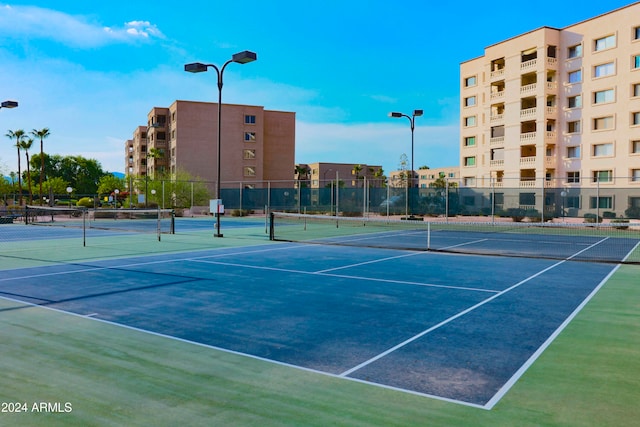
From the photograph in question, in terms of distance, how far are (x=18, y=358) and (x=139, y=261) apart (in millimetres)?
9057

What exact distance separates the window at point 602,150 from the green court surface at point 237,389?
47.4 m

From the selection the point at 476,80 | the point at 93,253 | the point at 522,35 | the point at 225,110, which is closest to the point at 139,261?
the point at 93,253

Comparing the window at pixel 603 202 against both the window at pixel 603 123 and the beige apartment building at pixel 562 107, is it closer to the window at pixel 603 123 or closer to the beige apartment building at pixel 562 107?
the beige apartment building at pixel 562 107

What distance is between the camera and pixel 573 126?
5212 cm

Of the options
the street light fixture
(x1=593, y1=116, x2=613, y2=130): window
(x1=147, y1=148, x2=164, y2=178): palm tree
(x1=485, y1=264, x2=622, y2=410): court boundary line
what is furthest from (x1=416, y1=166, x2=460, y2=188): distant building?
(x1=485, y1=264, x2=622, y2=410): court boundary line

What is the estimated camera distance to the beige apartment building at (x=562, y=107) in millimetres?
46688

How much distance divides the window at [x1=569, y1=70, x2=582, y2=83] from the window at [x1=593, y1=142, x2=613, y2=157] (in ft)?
22.3

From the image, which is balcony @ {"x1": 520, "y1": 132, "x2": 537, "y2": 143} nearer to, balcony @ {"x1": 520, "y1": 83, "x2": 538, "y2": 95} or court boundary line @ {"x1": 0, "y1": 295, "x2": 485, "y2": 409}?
balcony @ {"x1": 520, "y1": 83, "x2": 538, "y2": 95}

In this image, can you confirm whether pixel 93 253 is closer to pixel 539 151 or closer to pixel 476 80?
pixel 539 151

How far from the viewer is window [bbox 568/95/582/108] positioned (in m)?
51.1

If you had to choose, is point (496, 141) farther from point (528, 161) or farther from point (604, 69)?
point (604, 69)

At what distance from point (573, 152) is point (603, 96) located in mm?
5931

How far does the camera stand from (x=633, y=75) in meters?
46.3

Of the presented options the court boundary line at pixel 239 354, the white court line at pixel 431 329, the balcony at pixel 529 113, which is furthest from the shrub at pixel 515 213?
the court boundary line at pixel 239 354
